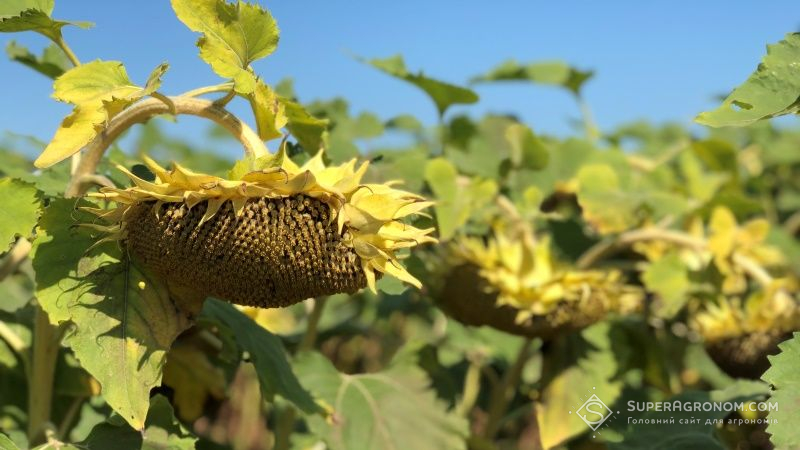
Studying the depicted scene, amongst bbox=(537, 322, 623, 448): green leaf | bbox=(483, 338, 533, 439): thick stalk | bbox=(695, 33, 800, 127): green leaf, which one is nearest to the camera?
bbox=(695, 33, 800, 127): green leaf

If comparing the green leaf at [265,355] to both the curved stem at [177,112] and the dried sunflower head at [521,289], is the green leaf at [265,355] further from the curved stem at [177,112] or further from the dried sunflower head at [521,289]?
the dried sunflower head at [521,289]

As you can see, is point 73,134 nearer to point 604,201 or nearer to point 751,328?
point 604,201

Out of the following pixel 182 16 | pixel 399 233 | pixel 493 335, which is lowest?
pixel 493 335

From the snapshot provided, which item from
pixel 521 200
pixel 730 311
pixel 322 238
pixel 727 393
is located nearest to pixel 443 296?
pixel 521 200

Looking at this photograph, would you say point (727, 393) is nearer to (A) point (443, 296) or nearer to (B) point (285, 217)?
(A) point (443, 296)

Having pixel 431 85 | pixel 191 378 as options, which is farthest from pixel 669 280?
pixel 191 378
